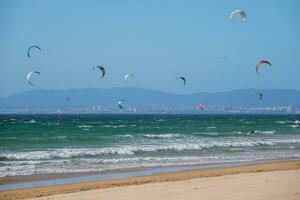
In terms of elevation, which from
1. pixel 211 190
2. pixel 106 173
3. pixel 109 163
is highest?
pixel 109 163

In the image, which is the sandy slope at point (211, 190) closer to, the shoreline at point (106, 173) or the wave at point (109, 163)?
the shoreline at point (106, 173)

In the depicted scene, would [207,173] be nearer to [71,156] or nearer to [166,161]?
[166,161]

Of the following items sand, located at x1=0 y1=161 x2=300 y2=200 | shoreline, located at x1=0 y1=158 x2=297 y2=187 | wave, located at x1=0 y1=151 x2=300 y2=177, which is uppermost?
wave, located at x1=0 y1=151 x2=300 y2=177

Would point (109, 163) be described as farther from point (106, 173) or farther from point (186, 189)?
point (186, 189)

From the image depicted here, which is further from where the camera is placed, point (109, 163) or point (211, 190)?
point (109, 163)

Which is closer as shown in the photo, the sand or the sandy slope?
the sandy slope

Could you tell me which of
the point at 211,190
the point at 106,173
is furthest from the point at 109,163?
the point at 211,190

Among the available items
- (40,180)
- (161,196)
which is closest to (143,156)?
(40,180)

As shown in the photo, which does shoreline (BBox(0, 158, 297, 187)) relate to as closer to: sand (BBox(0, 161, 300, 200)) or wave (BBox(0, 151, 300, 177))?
wave (BBox(0, 151, 300, 177))

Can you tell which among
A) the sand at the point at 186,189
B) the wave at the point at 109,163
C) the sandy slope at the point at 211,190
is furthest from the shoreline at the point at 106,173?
the sandy slope at the point at 211,190

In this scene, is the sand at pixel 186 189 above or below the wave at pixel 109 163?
below

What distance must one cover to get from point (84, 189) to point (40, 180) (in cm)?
342

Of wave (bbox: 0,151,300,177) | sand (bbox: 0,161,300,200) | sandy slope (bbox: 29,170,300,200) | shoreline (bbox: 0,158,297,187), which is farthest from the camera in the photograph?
wave (bbox: 0,151,300,177)

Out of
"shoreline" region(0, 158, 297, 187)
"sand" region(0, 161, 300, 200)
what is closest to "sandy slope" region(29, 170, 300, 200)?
"sand" region(0, 161, 300, 200)
